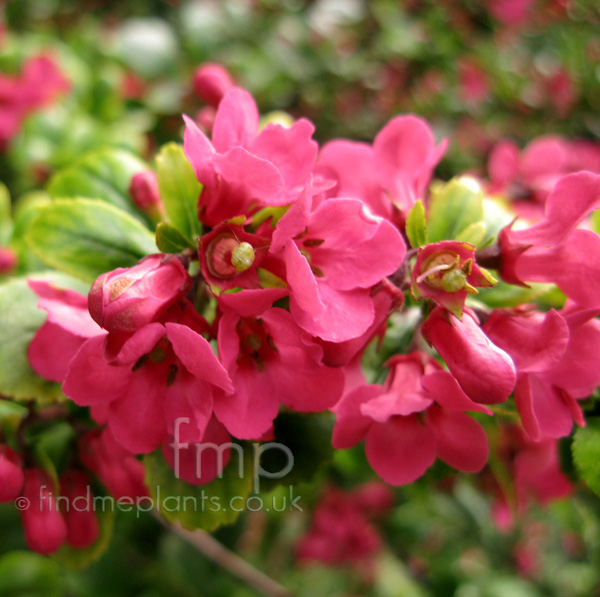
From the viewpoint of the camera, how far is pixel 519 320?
2.15ft

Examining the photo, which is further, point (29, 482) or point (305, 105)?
point (305, 105)

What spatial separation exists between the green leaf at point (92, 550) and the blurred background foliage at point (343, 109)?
44 centimetres

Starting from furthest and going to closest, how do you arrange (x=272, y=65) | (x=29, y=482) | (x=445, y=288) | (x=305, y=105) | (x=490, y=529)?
1. (x=305, y=105)
2. (x=272, y=65)
3. (x=490, y=529)
4. (x=29, y=482)
5. (x=445, y=288)

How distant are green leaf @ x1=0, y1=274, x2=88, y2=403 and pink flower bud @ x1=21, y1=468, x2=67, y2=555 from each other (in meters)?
0.13

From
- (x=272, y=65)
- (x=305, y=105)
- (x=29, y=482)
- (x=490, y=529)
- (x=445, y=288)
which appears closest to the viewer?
(x=445, y=288)

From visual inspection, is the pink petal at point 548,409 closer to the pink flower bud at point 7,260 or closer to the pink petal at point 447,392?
the pink petal at point 447,392

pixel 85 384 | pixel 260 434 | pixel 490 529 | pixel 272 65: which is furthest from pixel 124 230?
pixel 490 529

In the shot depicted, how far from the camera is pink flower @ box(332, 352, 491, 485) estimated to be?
0.62m

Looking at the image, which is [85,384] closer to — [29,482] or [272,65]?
[29,482]

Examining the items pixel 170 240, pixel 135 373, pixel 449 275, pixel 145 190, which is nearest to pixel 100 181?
pixel 145 190

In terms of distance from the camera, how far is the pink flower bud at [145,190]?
859 millimetres

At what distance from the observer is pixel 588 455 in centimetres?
70

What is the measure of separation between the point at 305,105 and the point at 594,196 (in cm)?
213

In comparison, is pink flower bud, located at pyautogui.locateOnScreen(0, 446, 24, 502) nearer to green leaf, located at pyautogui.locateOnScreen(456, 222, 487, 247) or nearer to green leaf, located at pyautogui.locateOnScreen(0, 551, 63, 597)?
green leaf, located at pyautogui.locateOnScreen(456, 222, 487, 247)
